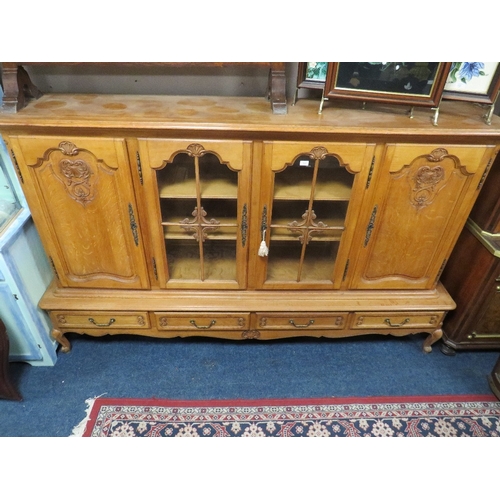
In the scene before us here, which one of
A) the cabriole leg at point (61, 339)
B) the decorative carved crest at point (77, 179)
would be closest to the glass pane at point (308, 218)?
the decorative carved crest at point (77, 179)

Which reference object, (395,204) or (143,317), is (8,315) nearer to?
(143,317)

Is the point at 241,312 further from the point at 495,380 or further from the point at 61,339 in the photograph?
the point at 495,380

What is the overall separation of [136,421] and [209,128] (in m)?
1.12

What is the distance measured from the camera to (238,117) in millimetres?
1130

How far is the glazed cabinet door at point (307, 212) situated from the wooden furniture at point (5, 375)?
95cm

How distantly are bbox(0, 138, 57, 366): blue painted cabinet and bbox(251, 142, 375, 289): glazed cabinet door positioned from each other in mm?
871

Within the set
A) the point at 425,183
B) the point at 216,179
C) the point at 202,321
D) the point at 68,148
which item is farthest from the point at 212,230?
the point at 425,183

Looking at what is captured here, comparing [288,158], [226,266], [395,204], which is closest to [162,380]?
[226,266]

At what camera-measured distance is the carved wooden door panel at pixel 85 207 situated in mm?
1128

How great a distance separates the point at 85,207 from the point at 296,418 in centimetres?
113

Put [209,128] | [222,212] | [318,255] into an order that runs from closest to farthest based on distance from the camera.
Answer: [209,128], [222,212], [318,255]

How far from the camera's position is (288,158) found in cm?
115

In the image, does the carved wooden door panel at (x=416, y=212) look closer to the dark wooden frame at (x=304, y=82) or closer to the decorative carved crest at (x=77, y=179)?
the dark wooden frame at (x=304, y=82)

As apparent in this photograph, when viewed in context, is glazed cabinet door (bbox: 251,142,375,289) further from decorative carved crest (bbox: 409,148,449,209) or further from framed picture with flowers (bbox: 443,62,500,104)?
framed picture with flowers (bbox: 443,62,500,104)
